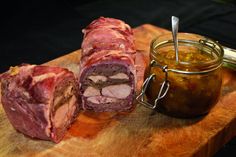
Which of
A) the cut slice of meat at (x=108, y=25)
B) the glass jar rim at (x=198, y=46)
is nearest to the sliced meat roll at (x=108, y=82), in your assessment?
the glass jar rim at (x=198, y=46)

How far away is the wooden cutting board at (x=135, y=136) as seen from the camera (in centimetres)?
127

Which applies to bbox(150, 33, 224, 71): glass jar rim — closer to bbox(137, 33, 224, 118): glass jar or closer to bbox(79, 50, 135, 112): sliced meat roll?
bbox(137, 33, 224, 118): glass jar

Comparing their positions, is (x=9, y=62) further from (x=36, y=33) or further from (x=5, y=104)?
(x=5, y=104)

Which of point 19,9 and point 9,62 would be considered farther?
point 19,9

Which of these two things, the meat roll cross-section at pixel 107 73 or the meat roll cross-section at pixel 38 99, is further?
the meat roll cross-section at pixel 107 73

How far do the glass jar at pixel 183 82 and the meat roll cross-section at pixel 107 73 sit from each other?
0.24 ft

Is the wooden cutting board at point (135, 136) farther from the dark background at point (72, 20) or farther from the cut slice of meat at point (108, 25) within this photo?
the dark background at point (72, 20)

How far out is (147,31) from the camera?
2100 millimetres

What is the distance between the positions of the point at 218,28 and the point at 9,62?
4.40 ft

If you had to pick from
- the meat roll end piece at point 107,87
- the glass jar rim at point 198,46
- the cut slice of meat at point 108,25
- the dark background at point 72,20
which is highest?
the cut slice of meat at point 108,25

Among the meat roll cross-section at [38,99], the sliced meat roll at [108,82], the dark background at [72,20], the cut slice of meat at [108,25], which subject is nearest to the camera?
the meat roll cross-section at [38,99]

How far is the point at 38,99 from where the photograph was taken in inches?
48.7

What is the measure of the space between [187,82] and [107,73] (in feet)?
0.96

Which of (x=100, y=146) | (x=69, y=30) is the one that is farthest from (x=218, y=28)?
(x=100, y=146)
